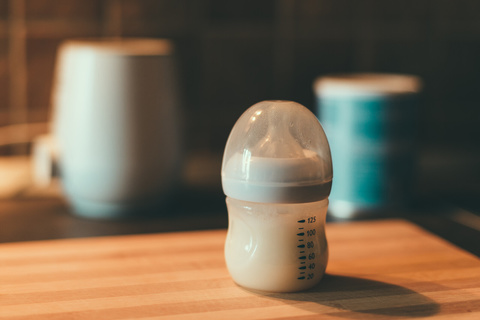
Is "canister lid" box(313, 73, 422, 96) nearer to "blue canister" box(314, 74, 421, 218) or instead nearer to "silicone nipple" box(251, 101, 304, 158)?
"blue canister" box(314, 74, 421, 218)

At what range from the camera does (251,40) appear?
108 centimetres

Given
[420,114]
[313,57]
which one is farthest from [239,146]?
[420,114]

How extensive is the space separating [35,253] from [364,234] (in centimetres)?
36

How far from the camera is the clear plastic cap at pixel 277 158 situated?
0.51 meters

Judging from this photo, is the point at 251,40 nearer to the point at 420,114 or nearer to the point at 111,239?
the point at 420,114

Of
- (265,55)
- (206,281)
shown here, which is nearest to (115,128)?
(206,281)

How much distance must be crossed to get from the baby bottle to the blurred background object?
1.35 feet

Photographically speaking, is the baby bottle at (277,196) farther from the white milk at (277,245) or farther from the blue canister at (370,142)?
the blue canister at (370,142)

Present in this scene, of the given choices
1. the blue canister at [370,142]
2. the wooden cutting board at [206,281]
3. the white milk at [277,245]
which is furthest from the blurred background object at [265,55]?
the white milk at [277,245]

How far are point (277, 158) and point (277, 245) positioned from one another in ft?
0.24

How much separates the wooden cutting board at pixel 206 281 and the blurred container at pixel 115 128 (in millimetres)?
108

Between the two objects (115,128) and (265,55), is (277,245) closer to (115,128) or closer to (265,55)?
(115,128)

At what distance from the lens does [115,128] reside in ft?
2.58

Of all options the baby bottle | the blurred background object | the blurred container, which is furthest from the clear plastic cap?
the blurred background object
